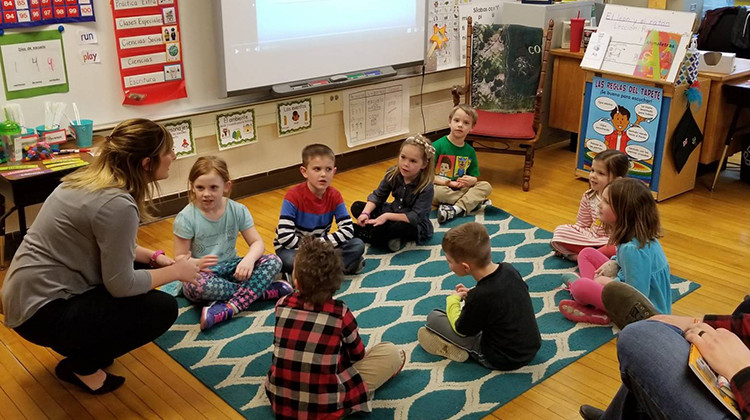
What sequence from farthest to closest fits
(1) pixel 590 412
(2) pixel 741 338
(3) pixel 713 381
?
(1) pixel 590 412 < (2) pixel 741 338 < (3) pixel 713 381

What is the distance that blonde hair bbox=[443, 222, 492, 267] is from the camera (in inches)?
98.0

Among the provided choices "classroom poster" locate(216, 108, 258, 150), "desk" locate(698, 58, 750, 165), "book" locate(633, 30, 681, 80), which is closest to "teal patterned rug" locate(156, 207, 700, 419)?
"classroom poster" locate(216, 108, 258, 150)

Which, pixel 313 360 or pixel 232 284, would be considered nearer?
pixel 313 360

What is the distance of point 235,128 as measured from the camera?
429 cm

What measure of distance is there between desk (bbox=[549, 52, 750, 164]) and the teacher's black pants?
11.5 ft

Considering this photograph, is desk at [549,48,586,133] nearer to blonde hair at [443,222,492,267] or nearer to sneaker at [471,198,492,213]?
sneaker at [471,198,492,213]

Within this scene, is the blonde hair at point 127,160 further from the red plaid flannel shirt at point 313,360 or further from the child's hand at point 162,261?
the red plaid flannel shirt at point 313,360

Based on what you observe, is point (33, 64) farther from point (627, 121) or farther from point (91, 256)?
point (627, 121)

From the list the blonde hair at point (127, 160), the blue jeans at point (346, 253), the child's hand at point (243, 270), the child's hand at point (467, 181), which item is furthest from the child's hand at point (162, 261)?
the child's hand at point (467, 181)

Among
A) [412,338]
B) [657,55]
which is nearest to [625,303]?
[412,338]

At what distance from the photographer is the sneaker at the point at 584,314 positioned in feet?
10.0

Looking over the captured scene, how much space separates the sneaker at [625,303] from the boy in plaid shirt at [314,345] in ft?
3.35

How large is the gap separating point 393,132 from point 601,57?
4.92ft

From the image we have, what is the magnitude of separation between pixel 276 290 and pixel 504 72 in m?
2.56
